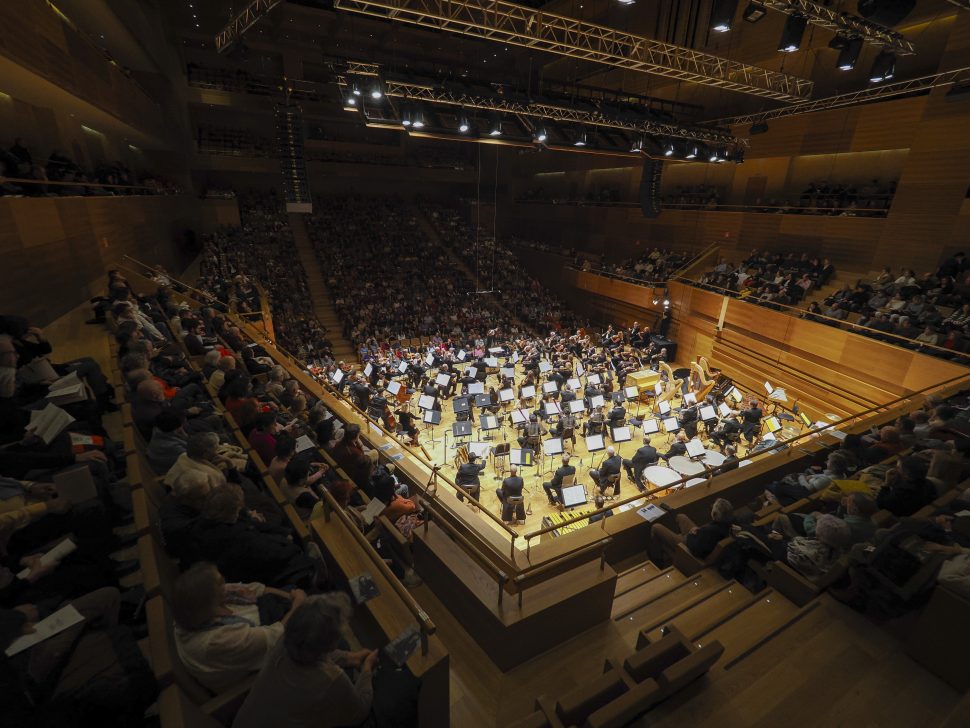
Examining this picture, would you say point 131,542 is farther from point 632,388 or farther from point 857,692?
point 632,388

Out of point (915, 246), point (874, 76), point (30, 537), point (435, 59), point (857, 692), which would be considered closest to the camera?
point (30, 537)

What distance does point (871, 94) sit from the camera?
12.6 metres

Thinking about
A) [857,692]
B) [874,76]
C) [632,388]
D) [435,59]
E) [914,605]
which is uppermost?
[435,59]

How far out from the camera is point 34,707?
168cm

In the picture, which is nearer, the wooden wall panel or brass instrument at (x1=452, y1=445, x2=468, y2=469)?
the wooden wall panel

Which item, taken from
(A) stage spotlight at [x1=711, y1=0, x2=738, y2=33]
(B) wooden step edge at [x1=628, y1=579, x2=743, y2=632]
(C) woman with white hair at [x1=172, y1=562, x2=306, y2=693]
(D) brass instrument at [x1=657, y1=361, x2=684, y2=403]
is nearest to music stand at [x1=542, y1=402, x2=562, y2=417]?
(D) brass instrument at [x1=657, y1=361, x2=684, y2=403]

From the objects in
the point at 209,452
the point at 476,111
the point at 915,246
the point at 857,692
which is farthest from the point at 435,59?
the point at 857,692

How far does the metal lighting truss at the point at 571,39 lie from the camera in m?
7.64

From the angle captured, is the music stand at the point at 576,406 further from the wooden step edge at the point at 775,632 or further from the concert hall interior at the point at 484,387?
the wooden step edge at the point at 775,632

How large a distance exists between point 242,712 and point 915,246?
16.0 metres

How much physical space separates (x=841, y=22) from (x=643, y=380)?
8.35 m

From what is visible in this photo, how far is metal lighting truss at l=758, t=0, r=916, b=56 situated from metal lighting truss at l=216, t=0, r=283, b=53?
8.69 meters

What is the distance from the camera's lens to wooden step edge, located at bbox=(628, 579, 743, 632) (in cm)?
357

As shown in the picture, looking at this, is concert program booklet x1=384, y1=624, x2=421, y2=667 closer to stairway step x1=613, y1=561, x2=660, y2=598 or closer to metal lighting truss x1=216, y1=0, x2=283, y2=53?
stairway step x1=613, y1=561, x2=660, y2=598
